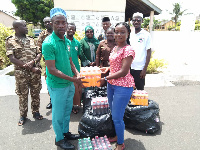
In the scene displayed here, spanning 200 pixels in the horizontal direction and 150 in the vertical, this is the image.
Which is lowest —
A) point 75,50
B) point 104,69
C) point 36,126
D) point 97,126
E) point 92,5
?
point 36,126

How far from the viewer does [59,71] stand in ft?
7.50

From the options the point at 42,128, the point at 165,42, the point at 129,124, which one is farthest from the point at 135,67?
the point at 165,42

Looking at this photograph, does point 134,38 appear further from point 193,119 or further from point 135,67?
point 193,119

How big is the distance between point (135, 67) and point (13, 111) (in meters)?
3.23

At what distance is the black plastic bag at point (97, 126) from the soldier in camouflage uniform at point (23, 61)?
1.46 meters

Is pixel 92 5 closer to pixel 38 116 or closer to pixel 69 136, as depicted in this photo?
pixel 38 116

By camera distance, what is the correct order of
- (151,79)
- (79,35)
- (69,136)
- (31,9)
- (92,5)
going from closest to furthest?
(69,136) < (151,79) < (79,35) < (92,5) < (31,9)

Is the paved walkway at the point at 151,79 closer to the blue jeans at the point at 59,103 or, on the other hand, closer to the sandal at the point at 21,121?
the sandal at the point at 21,121

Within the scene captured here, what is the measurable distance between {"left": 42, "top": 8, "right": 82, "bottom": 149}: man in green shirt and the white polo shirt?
5.09 feet

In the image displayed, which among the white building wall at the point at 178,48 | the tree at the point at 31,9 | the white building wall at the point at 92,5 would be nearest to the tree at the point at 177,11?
the tree at the point at 31,9

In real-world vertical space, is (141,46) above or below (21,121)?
above

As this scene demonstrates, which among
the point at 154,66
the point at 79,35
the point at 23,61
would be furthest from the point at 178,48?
the point at 23,61

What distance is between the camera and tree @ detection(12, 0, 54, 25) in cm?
2933

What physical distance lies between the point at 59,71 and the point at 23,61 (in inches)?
56.2
